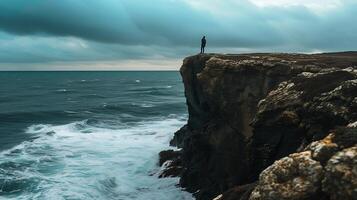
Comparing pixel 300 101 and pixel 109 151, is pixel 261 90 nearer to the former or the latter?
pixel 300 101

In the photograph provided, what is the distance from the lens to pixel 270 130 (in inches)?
994

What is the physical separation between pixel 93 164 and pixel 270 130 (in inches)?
973

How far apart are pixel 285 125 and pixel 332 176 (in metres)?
10.5

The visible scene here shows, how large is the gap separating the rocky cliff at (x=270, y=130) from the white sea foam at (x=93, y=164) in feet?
11.8

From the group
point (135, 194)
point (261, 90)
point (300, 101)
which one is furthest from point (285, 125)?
point (135, 194)

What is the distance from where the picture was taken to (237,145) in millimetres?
33125

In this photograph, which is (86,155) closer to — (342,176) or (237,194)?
(237,194)

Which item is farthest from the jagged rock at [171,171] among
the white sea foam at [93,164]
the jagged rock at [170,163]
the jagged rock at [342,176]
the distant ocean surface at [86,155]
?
the jagged rock at [342,176]

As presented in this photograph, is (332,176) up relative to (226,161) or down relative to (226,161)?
up

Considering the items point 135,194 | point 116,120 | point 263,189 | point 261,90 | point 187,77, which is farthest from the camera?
point 116,120

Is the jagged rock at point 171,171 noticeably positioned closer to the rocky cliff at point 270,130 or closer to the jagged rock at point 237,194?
the rocky cliff at point 270,130

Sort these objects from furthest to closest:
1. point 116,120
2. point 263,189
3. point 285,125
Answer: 1. point 116,120
2. point 285,125
3. point 263,189

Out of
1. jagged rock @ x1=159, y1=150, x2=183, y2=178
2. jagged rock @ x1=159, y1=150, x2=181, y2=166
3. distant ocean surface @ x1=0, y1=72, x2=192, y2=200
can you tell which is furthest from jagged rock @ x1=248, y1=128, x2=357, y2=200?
jagged rock @ x1=159, y1=150, x2=181, y2=166

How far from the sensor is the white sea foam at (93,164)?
122ft
